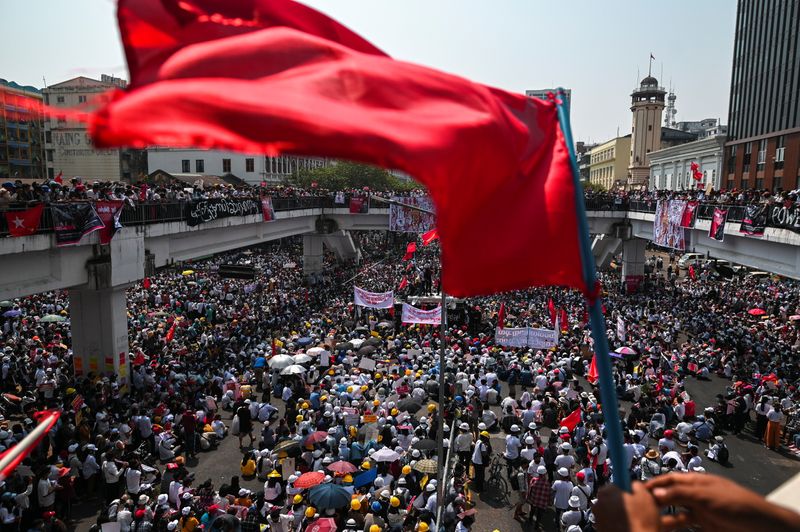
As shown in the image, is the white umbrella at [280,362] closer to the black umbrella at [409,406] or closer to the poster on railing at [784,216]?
the black umbrella at [409,406]

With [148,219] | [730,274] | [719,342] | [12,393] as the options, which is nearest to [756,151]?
[730,274]

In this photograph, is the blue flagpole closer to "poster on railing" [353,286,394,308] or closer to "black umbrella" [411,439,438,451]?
"black umbrella" [411,439,438,451]

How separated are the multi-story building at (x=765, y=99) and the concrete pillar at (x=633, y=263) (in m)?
23.1

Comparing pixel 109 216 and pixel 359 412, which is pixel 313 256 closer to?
pixel 109 216

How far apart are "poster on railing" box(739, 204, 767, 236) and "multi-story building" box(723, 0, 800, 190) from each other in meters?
35.1

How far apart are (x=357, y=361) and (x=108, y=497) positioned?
9.62 metres

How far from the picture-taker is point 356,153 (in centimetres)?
285

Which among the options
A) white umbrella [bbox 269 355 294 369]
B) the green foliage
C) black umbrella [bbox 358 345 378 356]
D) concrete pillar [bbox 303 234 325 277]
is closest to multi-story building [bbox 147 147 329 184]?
the green foliage

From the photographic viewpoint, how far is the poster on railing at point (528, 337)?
19.5 metres

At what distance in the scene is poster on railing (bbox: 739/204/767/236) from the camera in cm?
2098

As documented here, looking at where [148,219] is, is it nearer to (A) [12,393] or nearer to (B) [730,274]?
(A) [12,393]

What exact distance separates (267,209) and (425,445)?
22079 millimetres

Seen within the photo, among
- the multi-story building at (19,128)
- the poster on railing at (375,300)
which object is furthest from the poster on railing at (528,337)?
the multi-story building at (19,128)

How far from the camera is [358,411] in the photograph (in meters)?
15.2
